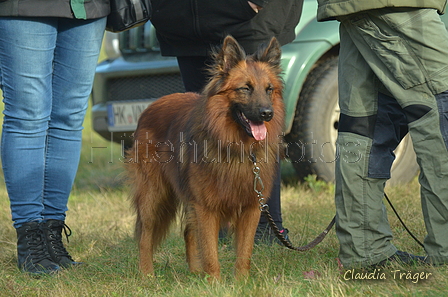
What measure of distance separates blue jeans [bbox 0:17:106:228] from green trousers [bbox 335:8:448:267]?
1.65 m

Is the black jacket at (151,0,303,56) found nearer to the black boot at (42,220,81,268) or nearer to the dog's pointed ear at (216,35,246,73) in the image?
the dog's pointed ear at (216,35,246,73)

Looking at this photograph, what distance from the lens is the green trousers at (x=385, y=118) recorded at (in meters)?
2.84

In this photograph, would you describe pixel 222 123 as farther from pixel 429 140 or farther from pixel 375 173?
pixel 429 140

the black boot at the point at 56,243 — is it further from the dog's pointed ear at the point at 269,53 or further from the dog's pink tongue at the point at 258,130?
the dog's pointed ear at the point at 269,53

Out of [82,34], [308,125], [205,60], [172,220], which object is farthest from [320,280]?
[308,125]

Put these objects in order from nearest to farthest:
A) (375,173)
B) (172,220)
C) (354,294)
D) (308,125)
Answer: (354,294) → (375,173) → (172,220) → (308,125)

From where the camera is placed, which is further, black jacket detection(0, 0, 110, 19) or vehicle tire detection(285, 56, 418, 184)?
vehicle tire detection(285, 56, 418, 184)

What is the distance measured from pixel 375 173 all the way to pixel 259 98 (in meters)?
0.77

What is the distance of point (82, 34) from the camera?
3.53 metres

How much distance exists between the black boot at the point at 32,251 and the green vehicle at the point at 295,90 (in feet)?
7.08

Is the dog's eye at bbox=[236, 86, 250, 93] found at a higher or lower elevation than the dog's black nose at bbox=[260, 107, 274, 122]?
higher

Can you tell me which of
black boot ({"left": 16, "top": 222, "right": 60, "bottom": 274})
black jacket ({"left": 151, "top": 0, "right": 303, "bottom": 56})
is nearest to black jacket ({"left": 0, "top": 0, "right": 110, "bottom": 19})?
black jacket ({"left": 151, "top": 0, "right": 303, "bottom": 56})

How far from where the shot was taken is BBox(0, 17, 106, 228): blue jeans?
3336 millimetres

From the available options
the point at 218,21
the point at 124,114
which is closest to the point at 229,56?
the point at 218,21
